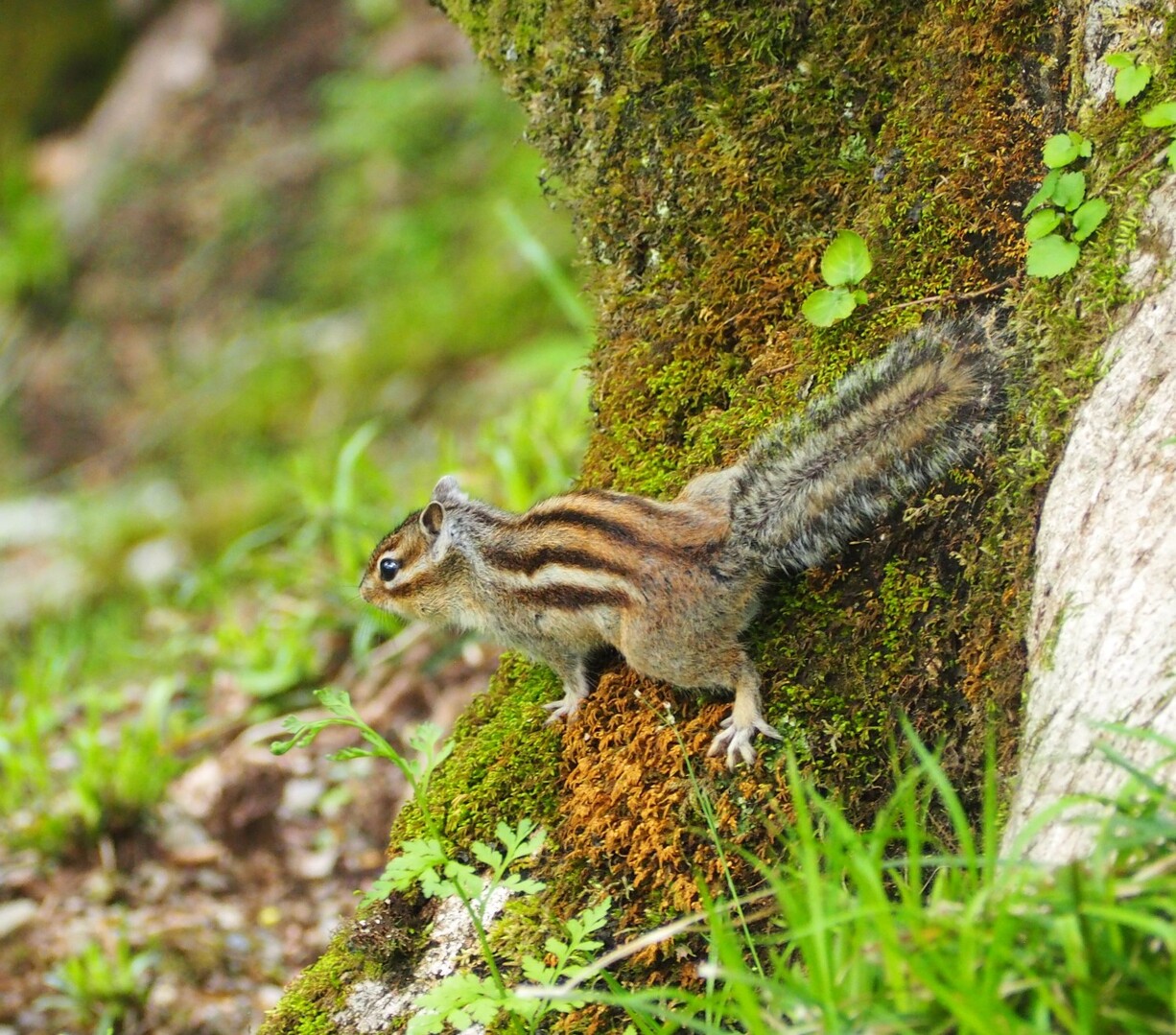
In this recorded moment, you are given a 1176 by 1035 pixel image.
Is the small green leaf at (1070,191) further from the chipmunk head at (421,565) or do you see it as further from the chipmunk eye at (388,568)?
the chipmunk eye at (388,568)

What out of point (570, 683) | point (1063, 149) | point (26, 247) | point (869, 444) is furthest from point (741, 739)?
point (26, 247)

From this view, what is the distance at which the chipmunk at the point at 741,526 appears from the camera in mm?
2617

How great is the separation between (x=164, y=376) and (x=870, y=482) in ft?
25.8

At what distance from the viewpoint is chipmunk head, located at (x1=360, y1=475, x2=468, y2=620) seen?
373 cm

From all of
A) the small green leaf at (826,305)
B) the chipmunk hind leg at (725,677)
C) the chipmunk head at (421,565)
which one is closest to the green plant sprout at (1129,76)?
the small green leaf at (826,305)

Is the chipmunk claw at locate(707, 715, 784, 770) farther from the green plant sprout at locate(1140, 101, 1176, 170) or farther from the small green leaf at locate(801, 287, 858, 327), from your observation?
the green plant sprout at locate(1140, 101, 1176, 170)

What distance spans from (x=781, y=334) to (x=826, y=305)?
0.19m

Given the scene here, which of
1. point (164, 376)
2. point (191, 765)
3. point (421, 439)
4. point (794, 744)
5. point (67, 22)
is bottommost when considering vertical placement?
point (794, 744)

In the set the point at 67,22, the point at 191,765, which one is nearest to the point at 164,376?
the point at 67,22

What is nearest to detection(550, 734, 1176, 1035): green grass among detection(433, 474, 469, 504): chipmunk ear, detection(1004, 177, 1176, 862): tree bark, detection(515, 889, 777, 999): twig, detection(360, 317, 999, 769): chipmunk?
detection(515, 889, 777, 999): twig

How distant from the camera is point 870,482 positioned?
2658 millimetres

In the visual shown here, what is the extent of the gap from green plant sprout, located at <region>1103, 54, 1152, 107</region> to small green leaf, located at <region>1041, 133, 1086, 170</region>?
12 cm

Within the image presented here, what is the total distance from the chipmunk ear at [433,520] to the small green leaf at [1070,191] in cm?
199

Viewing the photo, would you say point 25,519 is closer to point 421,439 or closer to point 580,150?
point 421,439
